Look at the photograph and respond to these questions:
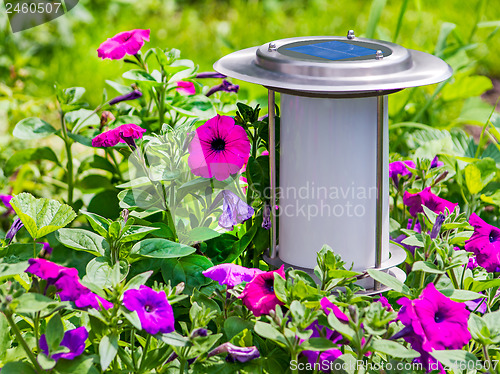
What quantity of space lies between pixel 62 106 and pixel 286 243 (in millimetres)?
663

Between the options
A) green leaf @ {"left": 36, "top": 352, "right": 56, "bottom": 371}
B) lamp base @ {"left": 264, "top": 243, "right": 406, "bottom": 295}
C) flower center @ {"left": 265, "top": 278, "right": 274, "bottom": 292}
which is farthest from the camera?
lamp base @ {"left": 264, "top": 243, "right": 406, "bottom": 295}

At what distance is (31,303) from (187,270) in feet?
1.22

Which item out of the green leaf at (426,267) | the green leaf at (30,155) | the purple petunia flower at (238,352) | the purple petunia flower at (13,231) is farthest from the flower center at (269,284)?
the green leaf at (30,155)

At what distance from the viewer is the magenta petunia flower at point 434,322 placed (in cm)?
89

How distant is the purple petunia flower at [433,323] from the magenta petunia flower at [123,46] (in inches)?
33.5

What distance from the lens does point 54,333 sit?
2.82 ft

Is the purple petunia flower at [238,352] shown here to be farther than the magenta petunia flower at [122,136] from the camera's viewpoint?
No

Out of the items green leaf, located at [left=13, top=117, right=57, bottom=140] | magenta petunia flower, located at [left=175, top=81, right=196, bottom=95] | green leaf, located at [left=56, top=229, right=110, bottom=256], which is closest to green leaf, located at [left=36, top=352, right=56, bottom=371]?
green leaf, located at [left=56, top=229, right=110, bottom=256]

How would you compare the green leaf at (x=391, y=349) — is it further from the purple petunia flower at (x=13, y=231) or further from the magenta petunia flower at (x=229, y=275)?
the purple petunia flower at (x=13, y=231)

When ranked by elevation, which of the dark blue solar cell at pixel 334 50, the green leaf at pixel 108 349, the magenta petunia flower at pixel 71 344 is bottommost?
the magenta petunia flower at pixel 71 344

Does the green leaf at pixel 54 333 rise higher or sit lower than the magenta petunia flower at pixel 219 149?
lower

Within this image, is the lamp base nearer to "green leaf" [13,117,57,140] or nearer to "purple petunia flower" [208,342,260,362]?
"purple petunia flower" [208,342,260,362]

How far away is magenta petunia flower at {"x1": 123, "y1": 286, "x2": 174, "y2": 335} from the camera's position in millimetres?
864

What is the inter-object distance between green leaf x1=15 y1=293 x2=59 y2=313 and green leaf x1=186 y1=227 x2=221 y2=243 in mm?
342
